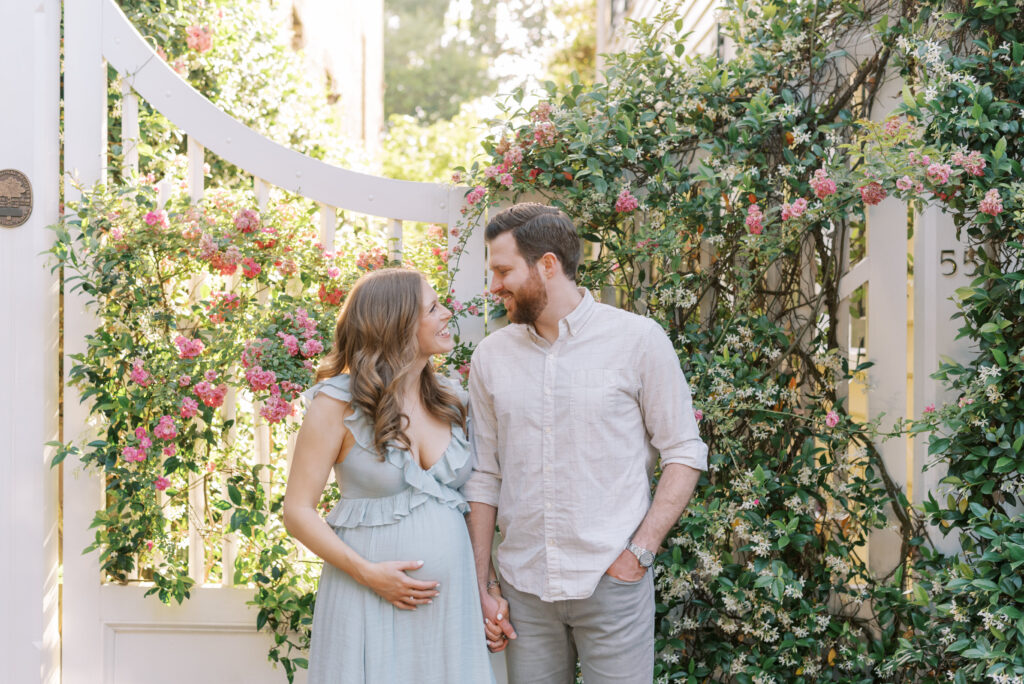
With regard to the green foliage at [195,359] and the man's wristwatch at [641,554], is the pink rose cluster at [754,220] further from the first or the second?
the man's wristwatch at [641,554]

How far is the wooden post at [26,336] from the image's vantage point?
9.18 ft

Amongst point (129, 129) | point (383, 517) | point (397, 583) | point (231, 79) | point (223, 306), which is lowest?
point (397, 583)

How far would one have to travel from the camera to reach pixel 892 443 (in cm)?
265

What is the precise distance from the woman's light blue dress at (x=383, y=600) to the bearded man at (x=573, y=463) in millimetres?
140

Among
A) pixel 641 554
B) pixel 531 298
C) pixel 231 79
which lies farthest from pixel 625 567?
pixel 231 79

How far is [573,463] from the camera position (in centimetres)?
214

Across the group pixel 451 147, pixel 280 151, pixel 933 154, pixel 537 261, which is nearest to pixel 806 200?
pixel 933 154

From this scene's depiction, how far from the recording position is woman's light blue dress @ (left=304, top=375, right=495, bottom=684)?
2.06 meters

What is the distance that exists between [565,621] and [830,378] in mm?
1192

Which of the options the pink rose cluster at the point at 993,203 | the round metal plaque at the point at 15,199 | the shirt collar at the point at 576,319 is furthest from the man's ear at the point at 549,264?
the round metal plaque at the point at 15,199

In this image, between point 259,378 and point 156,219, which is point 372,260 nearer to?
point 259,378

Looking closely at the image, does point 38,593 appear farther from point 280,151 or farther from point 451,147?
point 451,147

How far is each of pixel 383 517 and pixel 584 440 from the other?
20.8 inches

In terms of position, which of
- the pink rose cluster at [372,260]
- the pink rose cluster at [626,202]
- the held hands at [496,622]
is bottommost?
the held hands at [496,622]
